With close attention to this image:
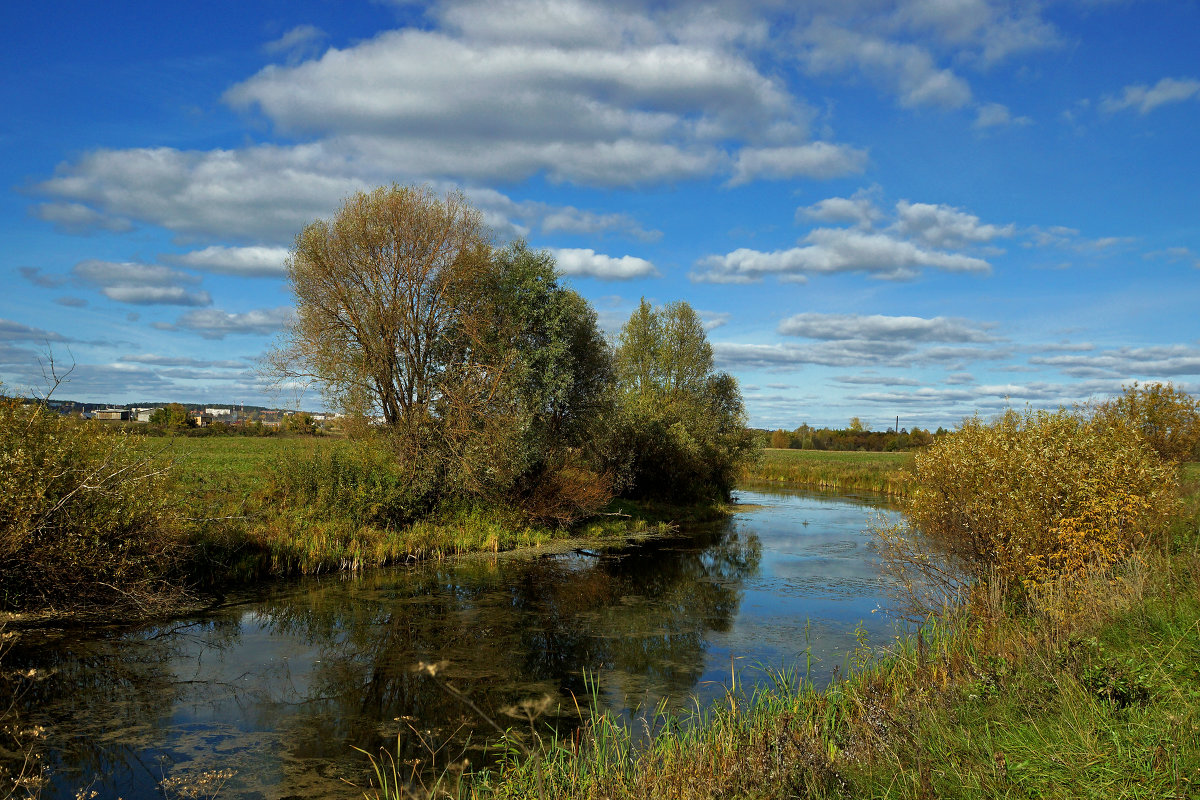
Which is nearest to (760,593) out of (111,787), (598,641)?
(598,641)

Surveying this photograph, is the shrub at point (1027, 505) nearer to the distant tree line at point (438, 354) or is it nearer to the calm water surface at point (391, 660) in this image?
the calm water surface at point (391, 660)

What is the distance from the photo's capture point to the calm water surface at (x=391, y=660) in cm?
705

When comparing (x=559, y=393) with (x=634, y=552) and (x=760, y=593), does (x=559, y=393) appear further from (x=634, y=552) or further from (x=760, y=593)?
(x=760, y=593)

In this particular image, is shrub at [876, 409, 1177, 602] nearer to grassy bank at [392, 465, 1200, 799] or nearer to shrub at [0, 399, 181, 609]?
grassy bank at [392, 465, 1200, 799]

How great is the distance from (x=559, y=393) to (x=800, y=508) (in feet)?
49.4

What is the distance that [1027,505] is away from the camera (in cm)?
977

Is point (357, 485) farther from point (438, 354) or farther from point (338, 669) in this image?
point (338, 669)

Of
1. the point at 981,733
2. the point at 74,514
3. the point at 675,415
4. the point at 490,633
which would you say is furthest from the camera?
the point at 675,415

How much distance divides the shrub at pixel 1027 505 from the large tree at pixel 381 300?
1253cm

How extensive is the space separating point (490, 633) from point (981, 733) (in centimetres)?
791

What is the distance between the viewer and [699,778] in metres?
4.78

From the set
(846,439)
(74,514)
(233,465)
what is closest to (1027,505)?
(74,514)

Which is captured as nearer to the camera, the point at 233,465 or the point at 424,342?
the point at 424,342

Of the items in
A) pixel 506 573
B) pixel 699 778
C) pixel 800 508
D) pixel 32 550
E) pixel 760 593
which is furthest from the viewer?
pixel 800 508
